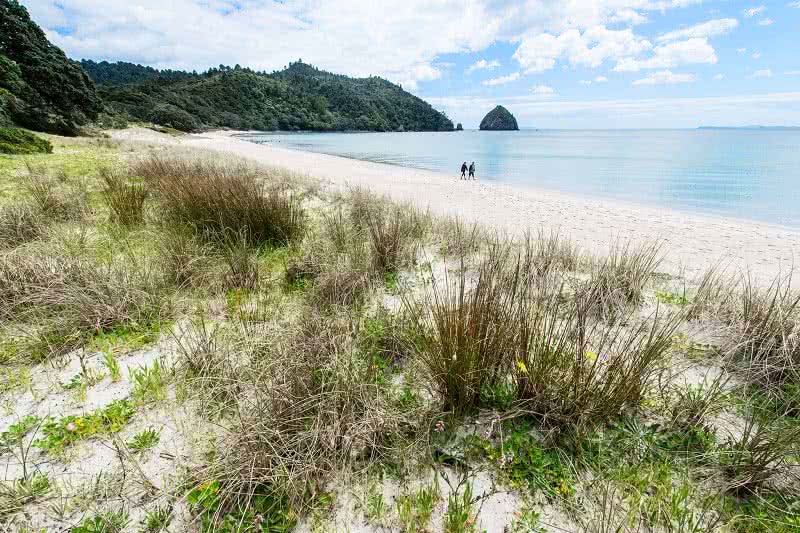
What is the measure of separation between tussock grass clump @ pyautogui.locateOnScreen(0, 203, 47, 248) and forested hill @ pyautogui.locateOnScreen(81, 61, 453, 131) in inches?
2793

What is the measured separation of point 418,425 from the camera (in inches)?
76.9

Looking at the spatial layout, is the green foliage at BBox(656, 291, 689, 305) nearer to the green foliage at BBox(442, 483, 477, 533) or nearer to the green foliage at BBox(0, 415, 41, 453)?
the green foliage at BBox(442, 483, 477, 533)

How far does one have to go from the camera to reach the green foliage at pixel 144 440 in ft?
6.05

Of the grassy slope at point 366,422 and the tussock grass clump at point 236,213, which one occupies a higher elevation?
the tussock grass clump at point 236,213

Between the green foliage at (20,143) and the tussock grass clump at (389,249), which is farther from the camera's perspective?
the green foliage at (20,143)

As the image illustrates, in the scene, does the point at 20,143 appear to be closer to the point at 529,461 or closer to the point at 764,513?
the point at 529,461

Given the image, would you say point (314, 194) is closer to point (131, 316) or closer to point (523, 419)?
point (131, 316)

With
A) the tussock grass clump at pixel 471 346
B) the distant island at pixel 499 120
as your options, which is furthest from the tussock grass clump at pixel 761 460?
the distant island at pixel 499 120

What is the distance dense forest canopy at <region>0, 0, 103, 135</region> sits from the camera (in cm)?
1969

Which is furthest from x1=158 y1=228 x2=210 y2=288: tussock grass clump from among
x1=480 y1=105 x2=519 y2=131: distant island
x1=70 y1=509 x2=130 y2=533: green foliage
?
x1=480 y1=105 x2=519 y2=131: distant island

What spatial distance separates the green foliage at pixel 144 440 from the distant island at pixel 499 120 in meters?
193

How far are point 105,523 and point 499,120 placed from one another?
195m

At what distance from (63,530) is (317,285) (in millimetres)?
2265

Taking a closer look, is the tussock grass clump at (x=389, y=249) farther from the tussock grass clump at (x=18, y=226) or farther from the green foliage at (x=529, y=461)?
the tussock grass clump at (x=18, y=226)
